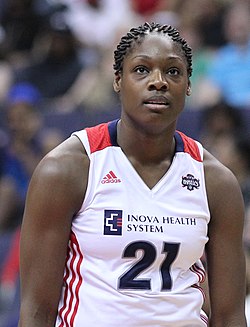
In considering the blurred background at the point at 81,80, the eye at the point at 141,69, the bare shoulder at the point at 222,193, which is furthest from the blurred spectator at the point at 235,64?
the eye at the point at 141,69

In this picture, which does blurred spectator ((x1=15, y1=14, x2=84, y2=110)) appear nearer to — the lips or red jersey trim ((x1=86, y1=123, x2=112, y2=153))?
red jersey trim ((x1=86, y1=123, x2=112, y2=153))

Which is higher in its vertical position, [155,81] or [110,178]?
[155,81]

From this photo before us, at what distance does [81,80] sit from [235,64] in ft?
4.74

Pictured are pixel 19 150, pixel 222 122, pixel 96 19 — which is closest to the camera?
pixel 222 122

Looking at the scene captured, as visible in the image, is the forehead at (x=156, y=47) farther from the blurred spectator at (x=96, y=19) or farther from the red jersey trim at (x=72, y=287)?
the blurred spectator at (x=96, y=19)

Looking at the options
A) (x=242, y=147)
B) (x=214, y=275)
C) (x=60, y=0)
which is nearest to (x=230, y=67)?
(x=242, y=147)

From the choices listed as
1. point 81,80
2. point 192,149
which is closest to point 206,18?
point 81,80

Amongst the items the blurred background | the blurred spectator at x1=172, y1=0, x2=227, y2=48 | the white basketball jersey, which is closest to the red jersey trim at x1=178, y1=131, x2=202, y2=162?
the white basketball jersey

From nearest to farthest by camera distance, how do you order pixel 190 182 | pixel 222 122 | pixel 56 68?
pixel 190 182 < pixel 222 122 < pixel 56 68

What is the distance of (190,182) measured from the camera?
3896 mm

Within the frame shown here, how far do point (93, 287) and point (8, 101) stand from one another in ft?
16.0

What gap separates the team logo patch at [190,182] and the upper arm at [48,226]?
1.33 feet

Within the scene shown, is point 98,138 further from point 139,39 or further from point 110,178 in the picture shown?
point 139,39

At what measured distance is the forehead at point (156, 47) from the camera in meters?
3.73
